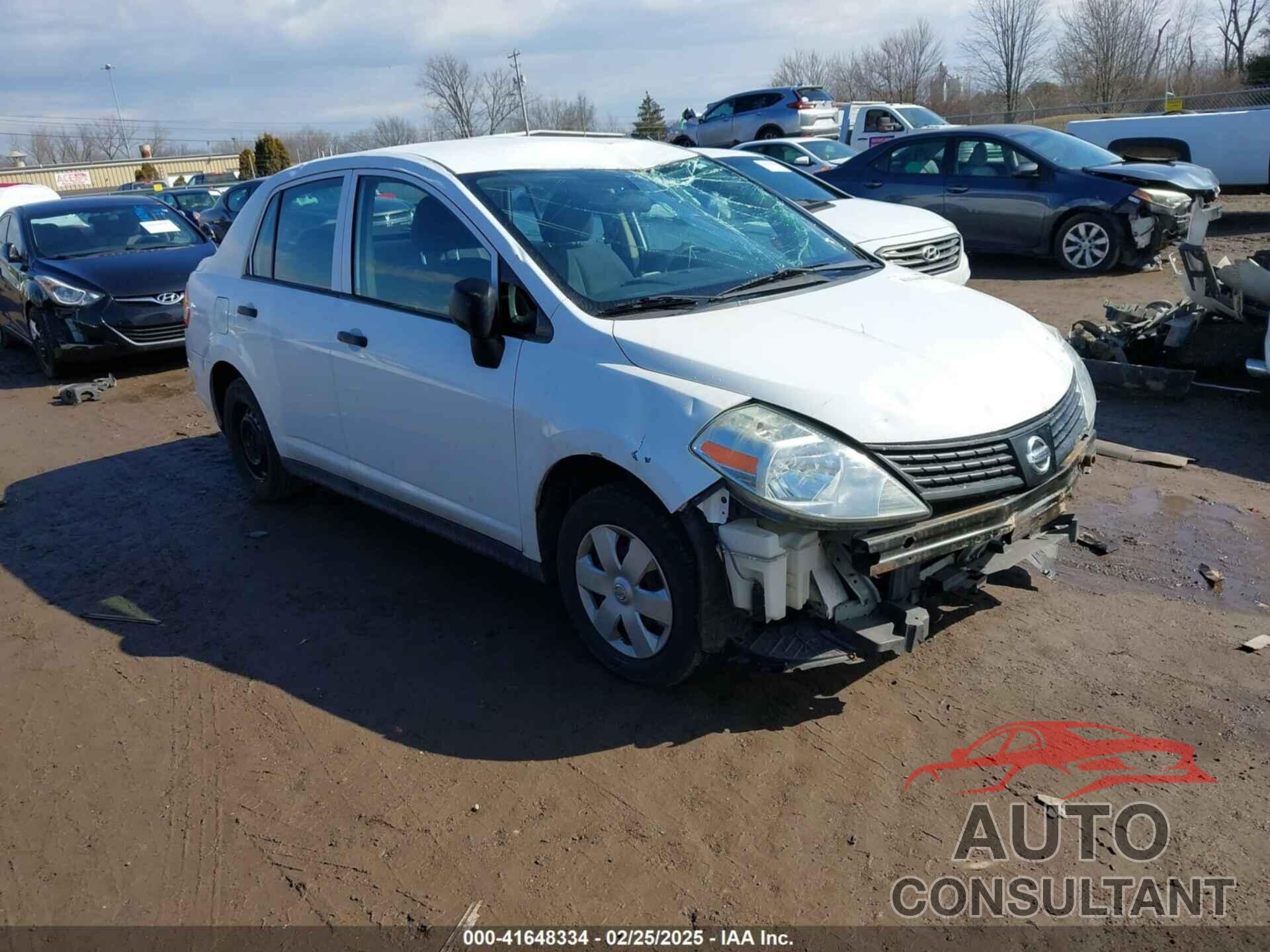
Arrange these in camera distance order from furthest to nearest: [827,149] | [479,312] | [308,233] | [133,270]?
[827,149] → [133,270] → [308,233] → [479,312]

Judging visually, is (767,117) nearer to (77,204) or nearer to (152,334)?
(77,204)

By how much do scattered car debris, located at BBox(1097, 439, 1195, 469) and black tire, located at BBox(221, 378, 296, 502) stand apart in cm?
488

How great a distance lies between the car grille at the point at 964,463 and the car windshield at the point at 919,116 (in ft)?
62.2

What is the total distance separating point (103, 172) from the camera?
6156cm

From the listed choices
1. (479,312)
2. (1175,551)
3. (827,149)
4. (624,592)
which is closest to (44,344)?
(479,312)

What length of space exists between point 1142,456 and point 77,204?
1102 centimetres

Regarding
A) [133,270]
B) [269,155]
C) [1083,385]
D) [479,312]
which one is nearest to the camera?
[479,312]

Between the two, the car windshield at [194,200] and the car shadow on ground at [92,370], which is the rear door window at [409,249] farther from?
the car windshield at [194,200]

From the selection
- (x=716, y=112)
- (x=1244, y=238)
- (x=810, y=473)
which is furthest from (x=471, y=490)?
(x=716, y=112)

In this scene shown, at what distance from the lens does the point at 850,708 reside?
367 centimetres

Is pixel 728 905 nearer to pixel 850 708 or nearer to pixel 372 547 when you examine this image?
pixel 850 708

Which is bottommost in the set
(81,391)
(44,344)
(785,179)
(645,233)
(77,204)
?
(81,391)

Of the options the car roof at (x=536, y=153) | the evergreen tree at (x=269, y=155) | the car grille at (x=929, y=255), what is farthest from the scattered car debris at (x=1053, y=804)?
the evergreen tree at (x=269, y=155)

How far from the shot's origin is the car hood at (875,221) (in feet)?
28.6
